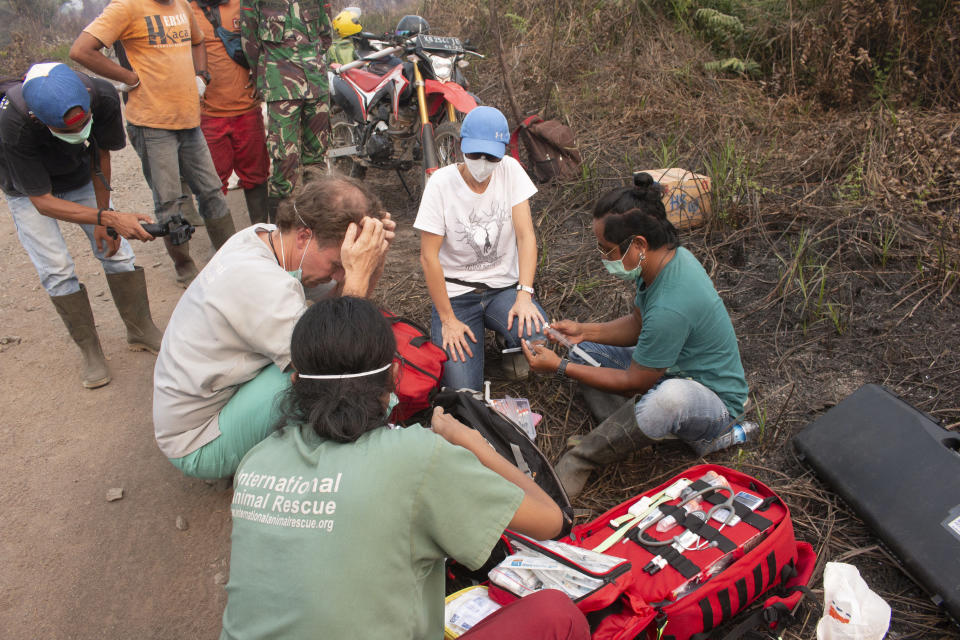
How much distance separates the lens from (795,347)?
3074 millimetres

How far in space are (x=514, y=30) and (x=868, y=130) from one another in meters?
Result: 4.29

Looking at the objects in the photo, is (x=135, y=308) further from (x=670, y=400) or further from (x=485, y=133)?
(x=670, y=400)

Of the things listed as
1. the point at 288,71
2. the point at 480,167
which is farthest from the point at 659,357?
the point at 288,71

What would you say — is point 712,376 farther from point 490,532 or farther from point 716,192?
point 716,192

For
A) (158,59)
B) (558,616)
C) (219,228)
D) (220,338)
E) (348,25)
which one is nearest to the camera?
(558,616)

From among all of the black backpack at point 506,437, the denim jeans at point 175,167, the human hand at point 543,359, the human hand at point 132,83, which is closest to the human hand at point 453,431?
the black backpack at point 506,437

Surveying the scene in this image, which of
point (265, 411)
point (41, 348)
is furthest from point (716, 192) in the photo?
point (41, 348)

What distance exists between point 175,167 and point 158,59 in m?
0.63

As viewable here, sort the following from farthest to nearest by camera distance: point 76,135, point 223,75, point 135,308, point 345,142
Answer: point 345,142 → point 223,75 → point 135,308 → point 76,135

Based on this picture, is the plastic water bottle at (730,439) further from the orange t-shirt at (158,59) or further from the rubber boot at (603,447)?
the orange t-shirt at (158,59)

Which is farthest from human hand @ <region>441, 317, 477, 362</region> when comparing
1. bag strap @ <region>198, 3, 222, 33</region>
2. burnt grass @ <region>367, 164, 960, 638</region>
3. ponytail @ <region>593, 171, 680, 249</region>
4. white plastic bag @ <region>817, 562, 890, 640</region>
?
bag strap @ <region>198, 3, 222, 33</region>

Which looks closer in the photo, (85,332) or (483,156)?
(483,156)

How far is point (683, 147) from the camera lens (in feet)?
16.1

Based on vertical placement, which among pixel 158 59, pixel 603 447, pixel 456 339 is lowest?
pixel 603 447
